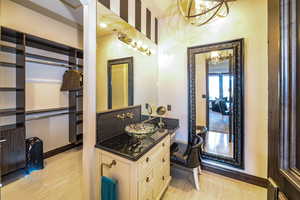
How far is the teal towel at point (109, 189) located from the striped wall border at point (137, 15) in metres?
1.93

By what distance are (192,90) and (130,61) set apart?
47.8 inches

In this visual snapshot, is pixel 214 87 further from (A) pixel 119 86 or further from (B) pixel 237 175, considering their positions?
(A) pixel 119 86

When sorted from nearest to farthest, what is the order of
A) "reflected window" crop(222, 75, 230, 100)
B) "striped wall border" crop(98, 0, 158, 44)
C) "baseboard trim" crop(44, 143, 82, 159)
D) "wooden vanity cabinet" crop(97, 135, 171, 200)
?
1. "wooden vanity cabinet" crop(97, 135, 171, 200)
2. "striped wall border" crop(98, 0, 158, 44)
3. "reflected window" crop(222, 75, 230, 100)
4. "baseboard trim" crop(44, 143, 82, 159)

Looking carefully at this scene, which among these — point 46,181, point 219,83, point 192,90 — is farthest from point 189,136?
point 46,181

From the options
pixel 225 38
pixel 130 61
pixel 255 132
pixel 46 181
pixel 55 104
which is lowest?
pixel 46 181

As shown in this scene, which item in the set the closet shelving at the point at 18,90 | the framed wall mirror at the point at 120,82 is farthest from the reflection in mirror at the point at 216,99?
the closet shelving at the point at 18,90

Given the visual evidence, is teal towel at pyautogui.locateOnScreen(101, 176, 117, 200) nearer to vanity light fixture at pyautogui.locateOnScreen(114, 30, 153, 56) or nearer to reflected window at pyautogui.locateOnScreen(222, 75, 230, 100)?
vanity light fixture at pyautogui.locateOnScreen(114, 30, 153, 56)

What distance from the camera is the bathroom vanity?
125 cm

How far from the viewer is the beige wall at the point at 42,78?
2.11 meters

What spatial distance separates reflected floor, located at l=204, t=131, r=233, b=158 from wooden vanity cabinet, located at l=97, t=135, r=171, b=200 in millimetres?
1097

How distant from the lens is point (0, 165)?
191 cm

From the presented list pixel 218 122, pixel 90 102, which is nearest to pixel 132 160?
pixel 90 102

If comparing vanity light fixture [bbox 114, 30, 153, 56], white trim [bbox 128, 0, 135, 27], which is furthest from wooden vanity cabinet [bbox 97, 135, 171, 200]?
white trim [bbox 128, 0, 135, 27]

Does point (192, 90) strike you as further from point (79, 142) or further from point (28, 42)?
point (28, 42)
